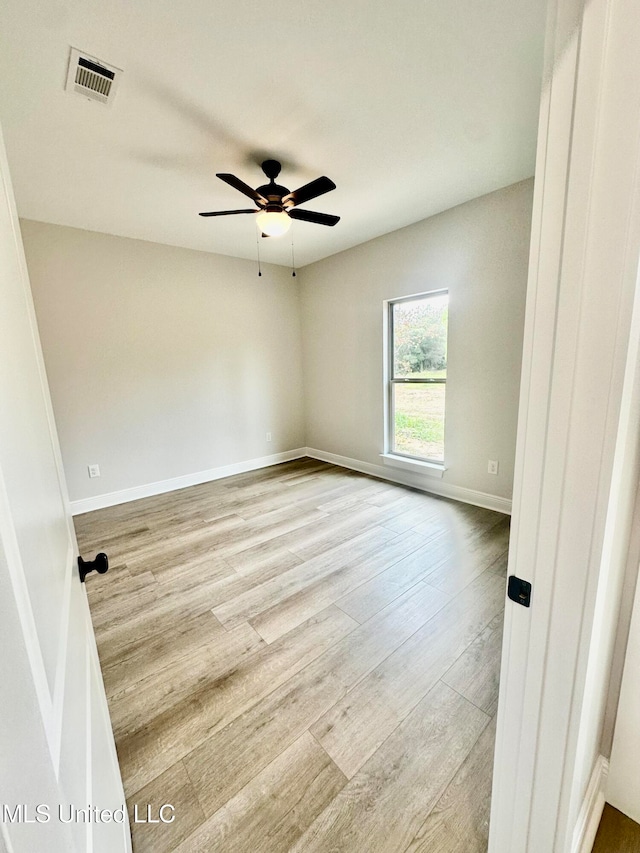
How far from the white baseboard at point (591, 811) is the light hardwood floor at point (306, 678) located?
25 centimetres

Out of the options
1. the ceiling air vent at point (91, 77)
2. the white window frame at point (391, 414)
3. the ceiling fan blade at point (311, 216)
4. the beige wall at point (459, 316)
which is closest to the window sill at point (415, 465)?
the white window frame at point (391, 414)

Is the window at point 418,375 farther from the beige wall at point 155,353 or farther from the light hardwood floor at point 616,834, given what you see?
the light hardwood floor at point 616,834

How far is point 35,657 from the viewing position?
1.15 ft

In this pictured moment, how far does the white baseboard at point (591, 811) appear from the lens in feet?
3.03

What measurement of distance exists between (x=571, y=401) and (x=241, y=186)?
82.4 inches

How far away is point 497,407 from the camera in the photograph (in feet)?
9.66

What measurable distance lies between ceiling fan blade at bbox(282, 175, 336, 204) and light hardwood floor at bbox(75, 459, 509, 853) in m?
Answer: 2.39

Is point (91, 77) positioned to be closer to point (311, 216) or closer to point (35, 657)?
point (311, 216)

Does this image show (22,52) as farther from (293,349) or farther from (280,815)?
(293,349)

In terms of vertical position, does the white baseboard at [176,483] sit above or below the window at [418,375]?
below

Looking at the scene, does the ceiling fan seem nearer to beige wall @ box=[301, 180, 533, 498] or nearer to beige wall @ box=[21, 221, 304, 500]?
beige wall @ box=[301, 180, 533, 498]

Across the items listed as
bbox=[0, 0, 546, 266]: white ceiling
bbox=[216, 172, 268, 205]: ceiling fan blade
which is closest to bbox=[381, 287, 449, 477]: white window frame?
bbox=[0, 0, 546, 266]: white ceiling

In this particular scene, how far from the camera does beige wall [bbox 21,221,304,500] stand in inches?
123

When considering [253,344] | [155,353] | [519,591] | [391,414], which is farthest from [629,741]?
[253,344]
